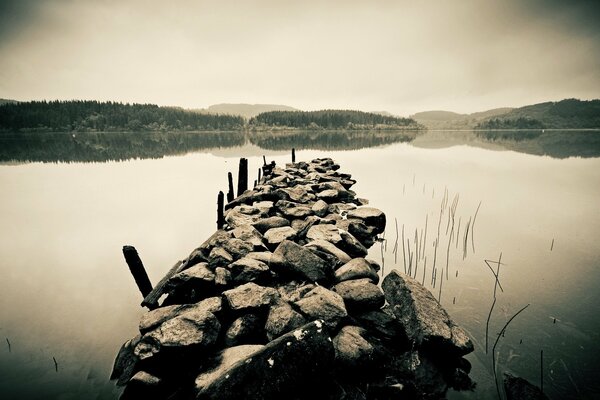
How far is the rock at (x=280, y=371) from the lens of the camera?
8.72 feet

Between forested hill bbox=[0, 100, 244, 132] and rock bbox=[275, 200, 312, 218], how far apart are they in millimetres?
147474

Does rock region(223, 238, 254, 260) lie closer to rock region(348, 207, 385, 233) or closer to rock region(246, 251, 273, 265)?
rock region(246, 251, 273, 265)

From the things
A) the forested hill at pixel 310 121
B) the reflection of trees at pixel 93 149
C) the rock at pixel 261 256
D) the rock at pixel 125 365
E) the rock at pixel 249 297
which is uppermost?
the forested hill at pixel 310 121

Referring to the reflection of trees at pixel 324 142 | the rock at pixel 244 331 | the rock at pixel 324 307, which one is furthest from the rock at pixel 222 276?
the reflection of trees at pixel 324 142

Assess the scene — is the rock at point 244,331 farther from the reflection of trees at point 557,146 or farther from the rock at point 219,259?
the reflection of trees at point 557,146

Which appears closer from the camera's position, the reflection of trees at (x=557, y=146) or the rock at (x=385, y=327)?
the rock at (x=385, y=327)

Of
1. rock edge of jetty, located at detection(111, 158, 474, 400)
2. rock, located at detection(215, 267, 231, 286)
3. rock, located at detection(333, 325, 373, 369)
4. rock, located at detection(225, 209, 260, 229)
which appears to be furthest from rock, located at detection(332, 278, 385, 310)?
rock, located at detection(225, 209, 260, 229)

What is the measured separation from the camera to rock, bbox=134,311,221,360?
11.1 feet

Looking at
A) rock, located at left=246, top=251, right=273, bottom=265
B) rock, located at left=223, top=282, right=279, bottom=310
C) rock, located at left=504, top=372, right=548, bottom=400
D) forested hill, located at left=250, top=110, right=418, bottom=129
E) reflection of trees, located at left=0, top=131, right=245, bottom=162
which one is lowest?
rock, located at left=504, top=372, right=548, bottom=400

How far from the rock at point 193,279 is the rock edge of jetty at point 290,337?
2cm

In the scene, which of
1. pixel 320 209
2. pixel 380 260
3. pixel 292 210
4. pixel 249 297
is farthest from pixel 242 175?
pixel 249 297

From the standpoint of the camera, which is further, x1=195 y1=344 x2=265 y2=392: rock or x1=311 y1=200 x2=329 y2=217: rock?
x1=311 y1=200 x2=329 y2=217: rock

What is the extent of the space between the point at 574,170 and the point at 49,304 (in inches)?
1270

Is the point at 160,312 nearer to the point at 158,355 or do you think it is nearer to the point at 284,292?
the point at 158,355
